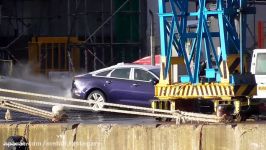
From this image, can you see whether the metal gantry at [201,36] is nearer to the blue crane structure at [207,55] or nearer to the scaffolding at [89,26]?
the blue crane structure at [207,55]

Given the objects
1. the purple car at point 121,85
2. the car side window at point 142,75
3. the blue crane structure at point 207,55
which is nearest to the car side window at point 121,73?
the purple car at point 121,85

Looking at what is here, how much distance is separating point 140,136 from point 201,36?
4652 millimetres

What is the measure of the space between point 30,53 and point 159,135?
23588 millimetres

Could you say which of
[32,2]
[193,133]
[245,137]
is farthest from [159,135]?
[32,2]

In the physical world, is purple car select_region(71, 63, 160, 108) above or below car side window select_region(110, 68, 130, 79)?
below

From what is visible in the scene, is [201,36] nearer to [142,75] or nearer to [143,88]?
[143,88]

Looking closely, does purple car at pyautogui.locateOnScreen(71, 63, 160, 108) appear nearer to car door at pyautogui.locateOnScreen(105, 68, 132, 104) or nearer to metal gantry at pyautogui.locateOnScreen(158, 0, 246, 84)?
car door at pyautogui.locateOnScreen(105, 68, 132, 104)

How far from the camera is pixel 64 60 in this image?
3541 centimetres

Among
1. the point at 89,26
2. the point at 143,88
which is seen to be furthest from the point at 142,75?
the point at 89,26

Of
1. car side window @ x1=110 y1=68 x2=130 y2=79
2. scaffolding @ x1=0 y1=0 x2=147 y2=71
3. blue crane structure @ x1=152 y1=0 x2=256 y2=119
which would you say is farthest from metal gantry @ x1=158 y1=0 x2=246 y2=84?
scaffolding @ x1=0 y1=0 x2=147 y2=71

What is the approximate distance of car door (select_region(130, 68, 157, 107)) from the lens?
2225cm

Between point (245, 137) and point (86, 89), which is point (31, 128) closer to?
point (245, 137)

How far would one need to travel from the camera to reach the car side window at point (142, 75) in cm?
2259

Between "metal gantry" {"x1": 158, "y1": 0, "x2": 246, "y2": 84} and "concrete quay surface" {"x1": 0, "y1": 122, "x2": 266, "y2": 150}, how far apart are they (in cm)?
426
